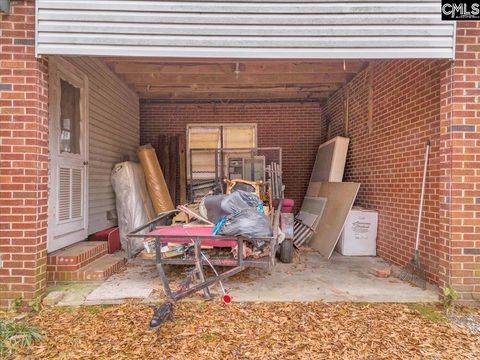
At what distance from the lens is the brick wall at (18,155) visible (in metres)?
3.26

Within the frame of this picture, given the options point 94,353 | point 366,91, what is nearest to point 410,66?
point 366,91

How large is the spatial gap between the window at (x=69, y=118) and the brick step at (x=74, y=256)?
1414 millimetres

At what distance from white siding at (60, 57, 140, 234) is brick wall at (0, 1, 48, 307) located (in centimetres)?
127

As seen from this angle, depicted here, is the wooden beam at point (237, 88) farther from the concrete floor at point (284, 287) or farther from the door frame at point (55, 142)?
the concrete floor at point (284, 287)

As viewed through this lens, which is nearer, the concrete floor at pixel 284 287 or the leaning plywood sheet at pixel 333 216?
the concrete floor at pixel 284 287

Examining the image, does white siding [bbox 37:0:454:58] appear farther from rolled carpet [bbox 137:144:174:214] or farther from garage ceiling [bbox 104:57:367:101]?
rolled carpet [bbox 137:144:174:214]

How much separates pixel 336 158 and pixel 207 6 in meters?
4.35

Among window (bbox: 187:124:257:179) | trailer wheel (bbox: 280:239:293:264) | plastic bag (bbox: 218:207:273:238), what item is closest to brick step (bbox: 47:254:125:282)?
plastic bag (bbox: 218:207:273:238)

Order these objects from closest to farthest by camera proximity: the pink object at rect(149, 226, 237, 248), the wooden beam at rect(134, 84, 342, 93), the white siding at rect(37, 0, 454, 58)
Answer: the white siding at rect(37, 0, 454, 58) < the pink object at rect(149, 226, 237, 248) < the wooden beam at rect(134, 84, 342, 93)

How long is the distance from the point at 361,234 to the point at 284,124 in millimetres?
4026

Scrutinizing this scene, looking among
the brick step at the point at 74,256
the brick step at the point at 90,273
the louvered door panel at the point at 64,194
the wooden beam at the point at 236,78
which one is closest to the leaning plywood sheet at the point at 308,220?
the wooden beam at the point at 236,78

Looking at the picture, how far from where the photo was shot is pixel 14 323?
2.90 metres

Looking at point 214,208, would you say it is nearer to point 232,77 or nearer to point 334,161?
point 232,77

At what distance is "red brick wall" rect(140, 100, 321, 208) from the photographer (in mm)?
8445
